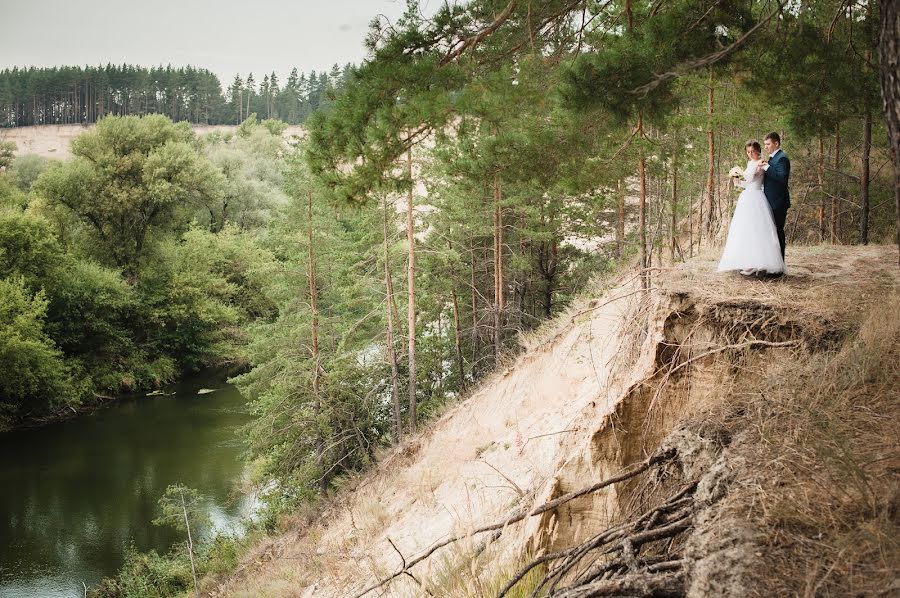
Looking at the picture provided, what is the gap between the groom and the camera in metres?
7.36

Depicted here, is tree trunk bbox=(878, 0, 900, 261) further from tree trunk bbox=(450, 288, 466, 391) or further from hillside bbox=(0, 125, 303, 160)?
hillside bbox=(0, 125, 303, 160)

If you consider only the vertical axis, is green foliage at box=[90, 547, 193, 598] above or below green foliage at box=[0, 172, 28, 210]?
below

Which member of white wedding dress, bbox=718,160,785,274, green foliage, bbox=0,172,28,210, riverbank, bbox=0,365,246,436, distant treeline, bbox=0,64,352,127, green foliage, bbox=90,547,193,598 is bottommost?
green foliage, bbox=90,547,193,598

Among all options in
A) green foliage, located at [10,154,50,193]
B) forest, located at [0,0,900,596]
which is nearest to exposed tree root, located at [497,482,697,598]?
forest, located at [0,0,900,596]

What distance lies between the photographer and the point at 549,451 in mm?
9961

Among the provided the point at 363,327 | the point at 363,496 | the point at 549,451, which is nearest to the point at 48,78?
the point at 363,327

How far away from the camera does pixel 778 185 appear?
747 cm

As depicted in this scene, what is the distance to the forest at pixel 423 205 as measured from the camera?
7.16 m

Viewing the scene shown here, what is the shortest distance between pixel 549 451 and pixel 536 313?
15848mm

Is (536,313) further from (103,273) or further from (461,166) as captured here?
(103,273)

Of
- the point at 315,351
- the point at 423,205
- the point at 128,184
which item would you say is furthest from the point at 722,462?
the point at 128,184

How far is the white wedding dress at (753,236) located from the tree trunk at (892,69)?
3084mm

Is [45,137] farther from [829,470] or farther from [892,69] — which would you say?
[829,470]

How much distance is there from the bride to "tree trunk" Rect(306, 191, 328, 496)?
14270 mm
